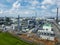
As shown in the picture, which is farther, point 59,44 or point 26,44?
point 59,44

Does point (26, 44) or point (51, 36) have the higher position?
point (26, 44)

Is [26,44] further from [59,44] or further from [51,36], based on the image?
[51,36]

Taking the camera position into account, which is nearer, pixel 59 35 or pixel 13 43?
pixel 13 43

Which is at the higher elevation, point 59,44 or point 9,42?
point 9,42

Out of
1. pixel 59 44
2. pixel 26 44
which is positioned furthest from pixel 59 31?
pixel 26 44

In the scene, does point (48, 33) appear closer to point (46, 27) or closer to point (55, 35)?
point (55, 35)

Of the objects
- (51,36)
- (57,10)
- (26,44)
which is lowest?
(51,36)

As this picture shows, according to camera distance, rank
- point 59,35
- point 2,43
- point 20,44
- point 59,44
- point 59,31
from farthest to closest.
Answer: point 59,31 → point 59,35 → point 59,44 → point 20,44 → point 2,43

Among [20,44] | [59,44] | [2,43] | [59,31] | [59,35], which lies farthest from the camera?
[59,31]

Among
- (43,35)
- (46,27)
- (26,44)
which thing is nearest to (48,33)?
(43,35)
